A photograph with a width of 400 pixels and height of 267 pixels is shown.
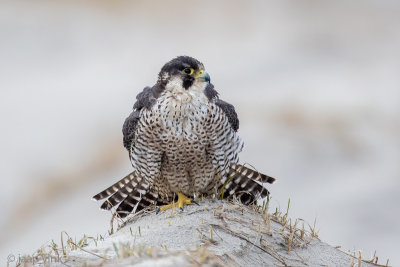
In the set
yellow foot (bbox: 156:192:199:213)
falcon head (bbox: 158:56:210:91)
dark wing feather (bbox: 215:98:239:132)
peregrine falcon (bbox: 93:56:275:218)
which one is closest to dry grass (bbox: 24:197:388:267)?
yellow foot (bbox: 156:192:199:213)

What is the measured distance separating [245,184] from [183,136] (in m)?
1.00

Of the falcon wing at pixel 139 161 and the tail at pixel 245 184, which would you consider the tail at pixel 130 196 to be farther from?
the tail at pixel 245 184

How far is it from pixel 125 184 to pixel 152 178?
63cm

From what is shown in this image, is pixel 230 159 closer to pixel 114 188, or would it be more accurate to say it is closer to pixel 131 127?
pixel 131 127

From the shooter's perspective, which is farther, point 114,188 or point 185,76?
point 114,188

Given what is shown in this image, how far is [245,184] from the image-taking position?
7199mm

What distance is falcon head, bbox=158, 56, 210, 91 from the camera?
21.6ft

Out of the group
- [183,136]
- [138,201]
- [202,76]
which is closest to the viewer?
[183,136]

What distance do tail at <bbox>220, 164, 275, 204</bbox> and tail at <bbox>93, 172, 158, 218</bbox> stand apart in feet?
2.27

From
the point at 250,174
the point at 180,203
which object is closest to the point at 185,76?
the point at 180,203

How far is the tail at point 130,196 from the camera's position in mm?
7309

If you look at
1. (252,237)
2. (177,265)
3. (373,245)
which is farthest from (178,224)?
(373,245)

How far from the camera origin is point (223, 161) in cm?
673

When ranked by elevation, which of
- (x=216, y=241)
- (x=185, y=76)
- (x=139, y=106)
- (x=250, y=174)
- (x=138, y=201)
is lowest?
(x=216, y=241)
